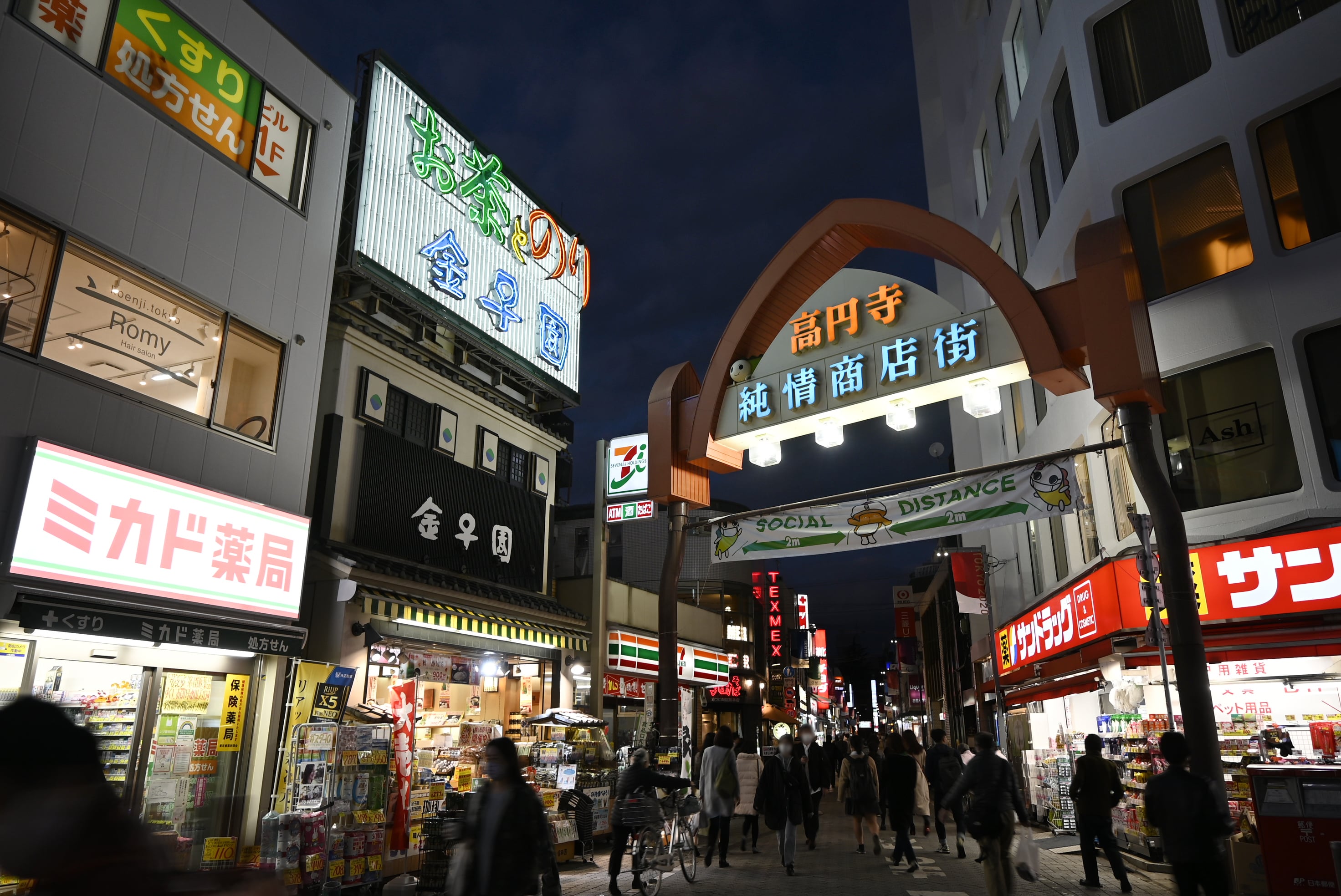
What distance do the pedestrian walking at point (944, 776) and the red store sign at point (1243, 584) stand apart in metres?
3.12

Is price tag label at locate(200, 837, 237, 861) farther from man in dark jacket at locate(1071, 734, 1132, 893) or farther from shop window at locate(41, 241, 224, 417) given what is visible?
man in dark jacket at locate(1071, 734, 1132, 893)

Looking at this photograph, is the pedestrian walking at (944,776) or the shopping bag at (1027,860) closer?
the shopping bag at (1027,860)

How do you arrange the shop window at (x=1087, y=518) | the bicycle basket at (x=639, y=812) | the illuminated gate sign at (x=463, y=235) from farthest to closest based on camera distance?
the illuminated gate sign at (x=463, y=235) → the shop window at (x=1087, y=518) → the bicycle basket at (x=639, y=812)

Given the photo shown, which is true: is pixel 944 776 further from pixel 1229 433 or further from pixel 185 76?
pixel 185 76

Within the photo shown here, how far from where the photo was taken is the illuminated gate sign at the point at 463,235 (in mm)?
17094

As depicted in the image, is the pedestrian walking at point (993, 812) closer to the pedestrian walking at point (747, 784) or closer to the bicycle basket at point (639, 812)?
the bicycle basket at point (639, 812)

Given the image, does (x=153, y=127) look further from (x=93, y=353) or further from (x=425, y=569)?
(x=425, y=569)

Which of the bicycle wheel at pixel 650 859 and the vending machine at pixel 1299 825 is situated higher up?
the vending machine at pixel 1299 825

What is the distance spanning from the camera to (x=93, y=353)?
9859 mm

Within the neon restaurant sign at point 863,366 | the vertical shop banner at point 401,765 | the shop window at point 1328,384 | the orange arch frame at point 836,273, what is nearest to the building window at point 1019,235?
the orange arch frame at point 836,273

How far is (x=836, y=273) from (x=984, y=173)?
14.9 m

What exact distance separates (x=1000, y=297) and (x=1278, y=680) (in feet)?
23.4

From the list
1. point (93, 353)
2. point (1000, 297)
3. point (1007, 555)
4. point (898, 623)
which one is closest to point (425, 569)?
point (93, 353)

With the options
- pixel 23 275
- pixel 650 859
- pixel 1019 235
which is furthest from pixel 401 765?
pixel 1019 235
